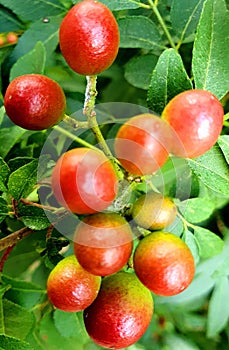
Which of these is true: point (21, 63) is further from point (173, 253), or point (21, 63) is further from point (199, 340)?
point (199, 340)

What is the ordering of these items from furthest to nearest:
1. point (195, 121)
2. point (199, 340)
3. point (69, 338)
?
point (199, 340), point (69, 338), point (195, 121)

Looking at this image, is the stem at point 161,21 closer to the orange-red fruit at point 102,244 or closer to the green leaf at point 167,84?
the green leaf at point 167,84

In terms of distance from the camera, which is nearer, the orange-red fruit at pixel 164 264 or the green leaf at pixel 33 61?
the orange-red fruit at pixel 164 264

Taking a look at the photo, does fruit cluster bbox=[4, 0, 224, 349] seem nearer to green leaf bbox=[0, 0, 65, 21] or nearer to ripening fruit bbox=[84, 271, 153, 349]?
ripening fruit bbox=[84, 271, 153, 349]

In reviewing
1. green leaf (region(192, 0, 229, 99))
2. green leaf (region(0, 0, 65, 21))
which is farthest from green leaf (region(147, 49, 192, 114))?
green leaf (region(0, 0, 65, 21))

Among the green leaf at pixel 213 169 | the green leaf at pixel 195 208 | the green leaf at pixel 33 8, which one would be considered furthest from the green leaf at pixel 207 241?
the green leaf at pixel 33 8

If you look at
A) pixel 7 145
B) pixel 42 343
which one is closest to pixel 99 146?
pixel 7 145
